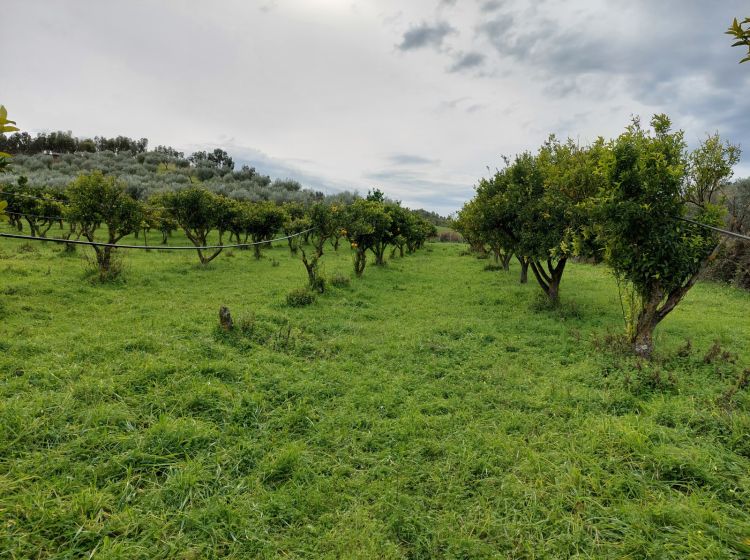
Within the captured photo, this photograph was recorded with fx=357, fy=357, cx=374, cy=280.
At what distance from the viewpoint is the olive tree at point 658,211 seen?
6613mm

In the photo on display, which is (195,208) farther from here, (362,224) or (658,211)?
(658,211)

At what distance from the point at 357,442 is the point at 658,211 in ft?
22.1

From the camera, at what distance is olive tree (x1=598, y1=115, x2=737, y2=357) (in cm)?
661

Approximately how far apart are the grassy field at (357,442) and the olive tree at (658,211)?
1.50 meters

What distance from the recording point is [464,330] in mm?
9188

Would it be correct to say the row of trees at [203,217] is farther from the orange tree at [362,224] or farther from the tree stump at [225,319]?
the tree stump at [225,319]

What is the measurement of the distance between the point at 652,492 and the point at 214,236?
116ft

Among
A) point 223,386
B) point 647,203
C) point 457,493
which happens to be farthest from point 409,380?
point 647,203

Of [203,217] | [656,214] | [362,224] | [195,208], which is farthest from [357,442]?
[203,217]

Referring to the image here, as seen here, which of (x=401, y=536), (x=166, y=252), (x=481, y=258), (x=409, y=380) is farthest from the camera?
(x=481, y=258)

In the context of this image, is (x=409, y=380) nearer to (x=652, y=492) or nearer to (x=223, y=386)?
(x=223, y=386)

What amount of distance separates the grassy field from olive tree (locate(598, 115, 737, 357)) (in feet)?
4.92

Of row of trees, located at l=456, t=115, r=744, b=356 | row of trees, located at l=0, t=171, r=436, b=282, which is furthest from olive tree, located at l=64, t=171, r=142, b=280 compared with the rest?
row of trees, located at l=456, t=115, r=744, b=356

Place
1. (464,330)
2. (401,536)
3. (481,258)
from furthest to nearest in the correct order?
(481,258) < (464,330) < (401,536)
